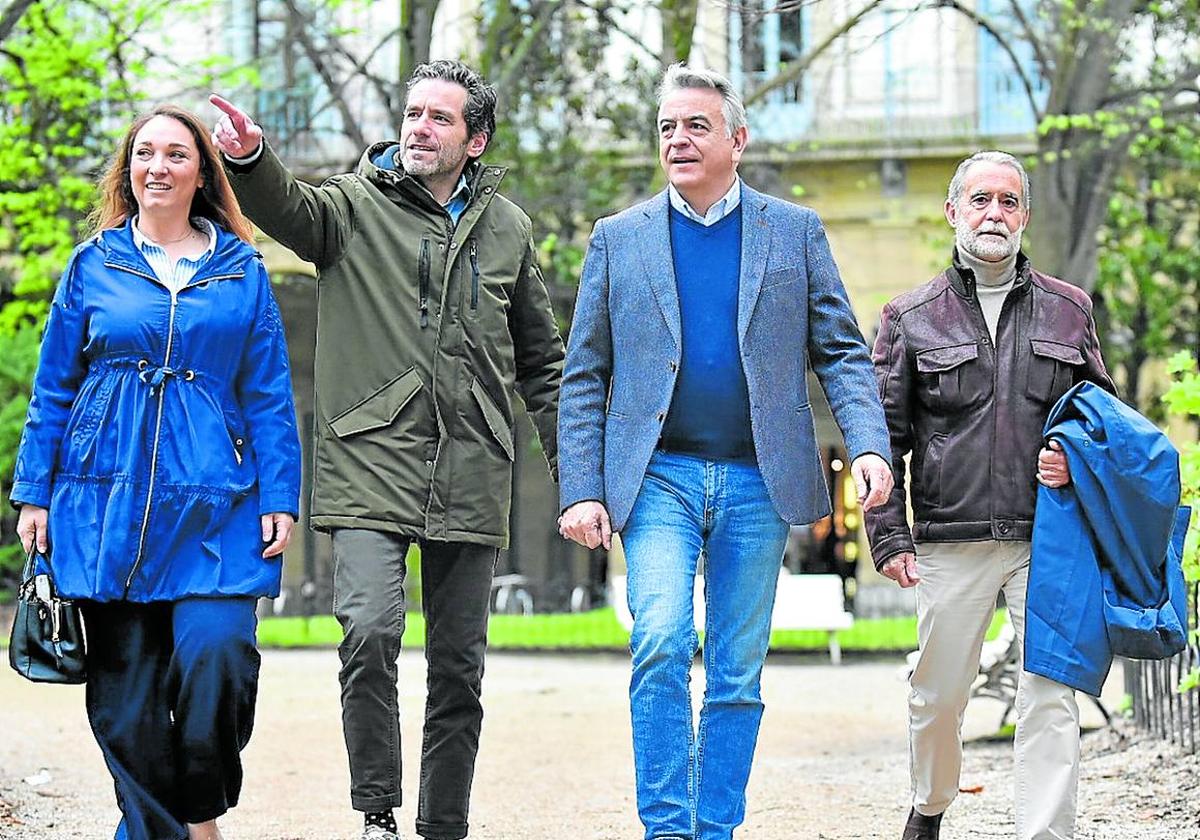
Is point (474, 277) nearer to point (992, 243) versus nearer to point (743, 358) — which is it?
point (743, 358)

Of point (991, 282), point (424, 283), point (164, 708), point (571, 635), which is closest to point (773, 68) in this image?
point (571, 635)

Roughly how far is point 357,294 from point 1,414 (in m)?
19.6

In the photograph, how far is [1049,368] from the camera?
20.9ft

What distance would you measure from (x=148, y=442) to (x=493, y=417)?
1.14 meters

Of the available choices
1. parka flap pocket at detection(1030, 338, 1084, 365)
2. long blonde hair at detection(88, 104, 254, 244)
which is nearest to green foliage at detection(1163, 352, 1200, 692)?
parka flap pocket at detection(1030, 338, 1084, 365)

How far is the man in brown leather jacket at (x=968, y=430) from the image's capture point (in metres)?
6.30

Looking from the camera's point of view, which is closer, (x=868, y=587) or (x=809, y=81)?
(x=868, y=587)

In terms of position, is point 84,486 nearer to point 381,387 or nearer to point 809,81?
point 381,387

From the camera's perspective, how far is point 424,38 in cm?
1761

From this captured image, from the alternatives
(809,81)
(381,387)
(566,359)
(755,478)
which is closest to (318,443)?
(381,387)

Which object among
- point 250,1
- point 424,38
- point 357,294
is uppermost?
point 250,1

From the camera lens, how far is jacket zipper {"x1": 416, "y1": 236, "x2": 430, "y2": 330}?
20.2ft

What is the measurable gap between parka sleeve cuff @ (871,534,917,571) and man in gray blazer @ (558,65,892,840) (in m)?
0.44

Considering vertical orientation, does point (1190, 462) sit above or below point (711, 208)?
below
